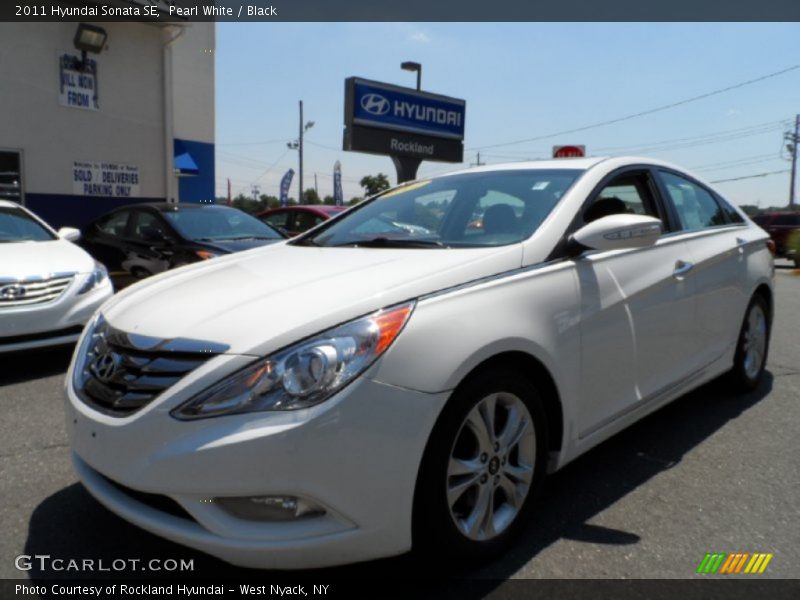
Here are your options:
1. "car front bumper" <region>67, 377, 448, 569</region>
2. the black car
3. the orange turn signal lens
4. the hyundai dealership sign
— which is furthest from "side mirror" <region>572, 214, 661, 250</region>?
the hyundai dealership sign

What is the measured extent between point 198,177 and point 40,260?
10.4 metres

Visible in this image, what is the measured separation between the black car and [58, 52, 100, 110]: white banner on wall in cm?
460

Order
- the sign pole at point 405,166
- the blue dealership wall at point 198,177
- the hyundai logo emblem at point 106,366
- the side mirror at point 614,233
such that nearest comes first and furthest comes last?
the hyundai logo emblem at point 106,366 < the side mirror at point 614,233 < the blue dealership wall at point 198,177 < the sign pole at point 405,166

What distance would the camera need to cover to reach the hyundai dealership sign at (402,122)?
51.3 feet

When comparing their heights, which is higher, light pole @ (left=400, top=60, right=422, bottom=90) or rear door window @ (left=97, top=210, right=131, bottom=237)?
light pole @ (left=400, top=60, right=422, bottom=90)

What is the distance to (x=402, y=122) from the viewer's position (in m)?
16.5

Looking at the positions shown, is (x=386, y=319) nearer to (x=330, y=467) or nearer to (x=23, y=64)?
(x=330, y=467)

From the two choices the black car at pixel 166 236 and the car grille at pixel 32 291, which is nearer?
the car grille at pixel 32 291

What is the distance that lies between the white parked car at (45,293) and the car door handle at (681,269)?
160 inches

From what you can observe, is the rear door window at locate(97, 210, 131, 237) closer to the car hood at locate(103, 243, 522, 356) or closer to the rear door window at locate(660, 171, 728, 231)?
the car hood at locate(103, 243, 522, 356)

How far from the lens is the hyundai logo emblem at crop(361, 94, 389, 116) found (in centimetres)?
1582

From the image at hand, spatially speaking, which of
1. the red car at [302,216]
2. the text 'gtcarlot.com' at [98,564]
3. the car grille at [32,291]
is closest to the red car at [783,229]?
the red car at [302,216]

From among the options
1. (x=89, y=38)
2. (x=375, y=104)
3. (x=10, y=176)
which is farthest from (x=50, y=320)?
(x=375, y=104)

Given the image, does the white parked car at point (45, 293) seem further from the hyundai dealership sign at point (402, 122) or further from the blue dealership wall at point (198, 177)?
the hyundai dealership sign at point (402, 122)
